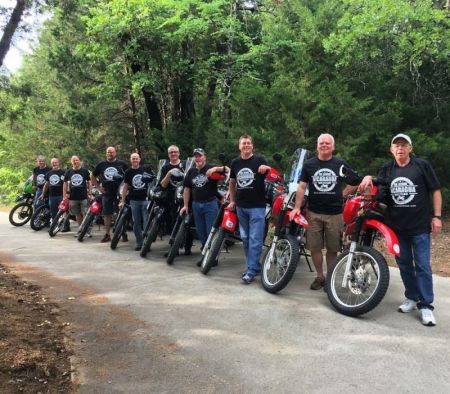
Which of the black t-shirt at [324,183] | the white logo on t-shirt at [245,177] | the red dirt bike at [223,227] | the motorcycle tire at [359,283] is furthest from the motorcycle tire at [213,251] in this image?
the motorcycle tire at [359,283]

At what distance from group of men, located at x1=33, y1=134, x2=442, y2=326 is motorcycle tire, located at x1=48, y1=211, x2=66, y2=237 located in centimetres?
404

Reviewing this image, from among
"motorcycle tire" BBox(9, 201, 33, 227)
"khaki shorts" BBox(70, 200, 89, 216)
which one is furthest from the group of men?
"motorcycle tire" BBox(9, 201, 33, 227)

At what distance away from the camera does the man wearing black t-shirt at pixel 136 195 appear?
8812 mm

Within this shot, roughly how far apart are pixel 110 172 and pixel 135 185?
1213mm

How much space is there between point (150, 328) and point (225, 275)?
221 centimetres

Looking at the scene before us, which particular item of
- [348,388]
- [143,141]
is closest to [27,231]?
[143,141]

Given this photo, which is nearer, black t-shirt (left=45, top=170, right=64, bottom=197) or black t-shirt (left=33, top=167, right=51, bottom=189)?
black t-shirt (left=45, top=170, right=64, bottom=197)

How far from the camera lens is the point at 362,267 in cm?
478

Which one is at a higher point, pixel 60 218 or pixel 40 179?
pixel 40 179

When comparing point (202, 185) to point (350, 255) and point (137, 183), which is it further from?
point (350, 255)

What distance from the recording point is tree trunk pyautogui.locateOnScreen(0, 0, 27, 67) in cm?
903

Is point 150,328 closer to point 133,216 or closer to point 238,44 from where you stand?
point 133,216

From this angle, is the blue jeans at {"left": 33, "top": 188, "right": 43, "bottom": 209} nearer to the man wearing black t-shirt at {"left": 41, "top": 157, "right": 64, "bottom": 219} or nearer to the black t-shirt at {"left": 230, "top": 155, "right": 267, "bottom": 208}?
the man wearing black t-shirt at {"left": 41, "top": 157, "right": 64, "bottom": 219}

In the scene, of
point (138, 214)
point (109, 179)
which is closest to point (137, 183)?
point (138, 214)
